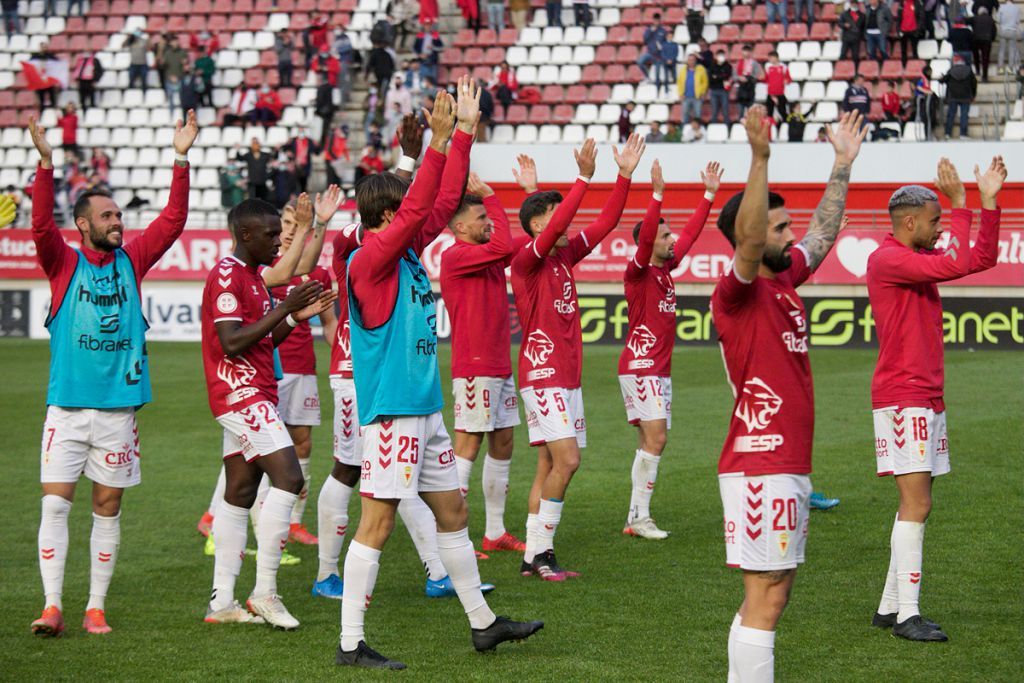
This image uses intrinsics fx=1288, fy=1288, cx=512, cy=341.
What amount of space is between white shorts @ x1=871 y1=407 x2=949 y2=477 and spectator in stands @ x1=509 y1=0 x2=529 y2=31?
2768 centimetres

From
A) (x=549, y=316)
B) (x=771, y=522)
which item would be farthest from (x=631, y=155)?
(x=771, y=522)

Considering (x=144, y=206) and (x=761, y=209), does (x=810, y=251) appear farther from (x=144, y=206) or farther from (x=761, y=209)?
(x=144, y=206)

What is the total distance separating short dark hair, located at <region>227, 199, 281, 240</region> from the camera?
7.71m

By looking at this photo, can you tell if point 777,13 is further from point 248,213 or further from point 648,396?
point 248,213

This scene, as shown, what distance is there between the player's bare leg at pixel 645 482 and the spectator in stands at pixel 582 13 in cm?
2427

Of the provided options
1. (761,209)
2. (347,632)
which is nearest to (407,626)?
(347,632)

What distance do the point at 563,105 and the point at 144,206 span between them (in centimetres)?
1054

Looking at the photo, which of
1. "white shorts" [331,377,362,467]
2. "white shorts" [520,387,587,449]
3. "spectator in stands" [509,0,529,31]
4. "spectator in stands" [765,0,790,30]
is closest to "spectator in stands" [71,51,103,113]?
"spectator in stands" [509,0,529,31]

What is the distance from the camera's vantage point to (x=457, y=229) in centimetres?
888

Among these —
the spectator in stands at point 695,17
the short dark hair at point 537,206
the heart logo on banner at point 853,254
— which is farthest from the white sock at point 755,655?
the spectator in stands at point 695,17

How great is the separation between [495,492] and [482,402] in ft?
2.60

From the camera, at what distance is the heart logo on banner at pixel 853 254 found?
22.8 meters

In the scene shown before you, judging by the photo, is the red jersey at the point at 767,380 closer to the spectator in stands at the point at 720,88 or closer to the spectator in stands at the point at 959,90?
the spectator in stands at the point at 959,90

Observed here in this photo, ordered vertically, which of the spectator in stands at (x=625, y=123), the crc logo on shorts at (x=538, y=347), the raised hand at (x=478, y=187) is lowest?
the crc logo on shorts at (x=538, y=347)
